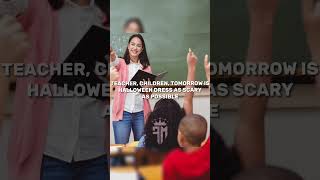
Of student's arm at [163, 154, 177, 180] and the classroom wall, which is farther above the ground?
the classroom wall

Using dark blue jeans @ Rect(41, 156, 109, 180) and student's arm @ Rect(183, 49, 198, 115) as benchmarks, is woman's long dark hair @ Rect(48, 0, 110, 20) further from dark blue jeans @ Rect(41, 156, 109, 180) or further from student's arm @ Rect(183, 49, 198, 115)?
dark blue jeans @ Rect(41, 156, 109, 180)

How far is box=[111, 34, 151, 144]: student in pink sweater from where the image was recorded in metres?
3.17

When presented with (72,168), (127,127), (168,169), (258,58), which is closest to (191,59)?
(258,58)

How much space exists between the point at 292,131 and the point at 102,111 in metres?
0.98

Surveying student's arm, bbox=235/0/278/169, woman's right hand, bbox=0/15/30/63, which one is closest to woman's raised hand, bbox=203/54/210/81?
student's arm, bbox=235/0/278/169

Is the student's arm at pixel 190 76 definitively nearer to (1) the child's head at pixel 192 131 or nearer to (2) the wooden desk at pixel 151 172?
(1) the child's head at pixel 192 131

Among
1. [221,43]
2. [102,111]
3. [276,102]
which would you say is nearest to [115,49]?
[102,111]

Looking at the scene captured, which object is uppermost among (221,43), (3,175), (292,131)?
(221,43)

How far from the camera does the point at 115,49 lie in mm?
3164

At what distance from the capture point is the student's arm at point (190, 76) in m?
3.15

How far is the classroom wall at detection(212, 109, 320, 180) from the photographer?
3.18m

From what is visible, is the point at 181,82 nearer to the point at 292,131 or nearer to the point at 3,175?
the point at 292,131

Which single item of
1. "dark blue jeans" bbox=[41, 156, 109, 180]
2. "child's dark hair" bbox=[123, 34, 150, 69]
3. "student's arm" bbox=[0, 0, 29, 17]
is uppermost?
"student's arm" bbox=[0, 0, 29, 17]

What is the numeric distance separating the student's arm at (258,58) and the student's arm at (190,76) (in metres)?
0.26
